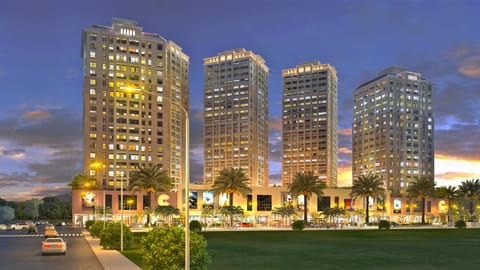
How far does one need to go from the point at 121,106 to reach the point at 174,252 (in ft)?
540

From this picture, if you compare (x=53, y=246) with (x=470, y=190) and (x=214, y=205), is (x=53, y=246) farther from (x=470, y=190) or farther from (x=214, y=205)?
(x=470, y=190)

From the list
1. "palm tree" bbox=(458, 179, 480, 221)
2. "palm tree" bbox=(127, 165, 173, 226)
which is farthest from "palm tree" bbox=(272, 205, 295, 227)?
"palm tree" bbox=(458, 179, 480, 221)

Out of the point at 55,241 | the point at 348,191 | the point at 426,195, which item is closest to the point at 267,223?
the point at 348,191

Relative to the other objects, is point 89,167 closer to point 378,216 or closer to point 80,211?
point 80,211

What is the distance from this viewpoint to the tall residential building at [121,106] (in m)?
176

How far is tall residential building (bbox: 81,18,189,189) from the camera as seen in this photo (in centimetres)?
17650

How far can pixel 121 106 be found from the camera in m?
181

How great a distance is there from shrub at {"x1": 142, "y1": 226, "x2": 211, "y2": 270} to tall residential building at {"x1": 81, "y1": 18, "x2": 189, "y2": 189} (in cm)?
15307

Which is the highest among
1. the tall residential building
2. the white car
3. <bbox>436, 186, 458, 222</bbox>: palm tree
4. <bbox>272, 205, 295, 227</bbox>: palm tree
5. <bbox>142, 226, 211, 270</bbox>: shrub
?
the tall residential building

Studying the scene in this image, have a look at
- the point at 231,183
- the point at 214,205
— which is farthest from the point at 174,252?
the point at 214,205

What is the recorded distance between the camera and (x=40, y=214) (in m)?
184

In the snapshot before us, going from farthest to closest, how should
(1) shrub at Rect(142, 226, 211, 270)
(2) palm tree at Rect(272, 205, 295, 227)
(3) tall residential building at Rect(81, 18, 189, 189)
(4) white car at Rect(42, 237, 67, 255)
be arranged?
1. (3) tall residential building at Rect(81, 18, 189, 189)
2. (2) palm tree at Rect(272, 205, 295, 227)
3. (4) white car at Rect(42, 237, 67, 255)
4. (1) shrub at Rect(142, 226, 211, 270)

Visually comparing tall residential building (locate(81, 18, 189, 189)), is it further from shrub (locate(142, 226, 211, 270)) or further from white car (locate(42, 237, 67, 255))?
shrub (locate(142, 226, 211, 270))

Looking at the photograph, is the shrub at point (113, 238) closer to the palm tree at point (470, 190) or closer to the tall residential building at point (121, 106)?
the palm tree at point (470, 190)
